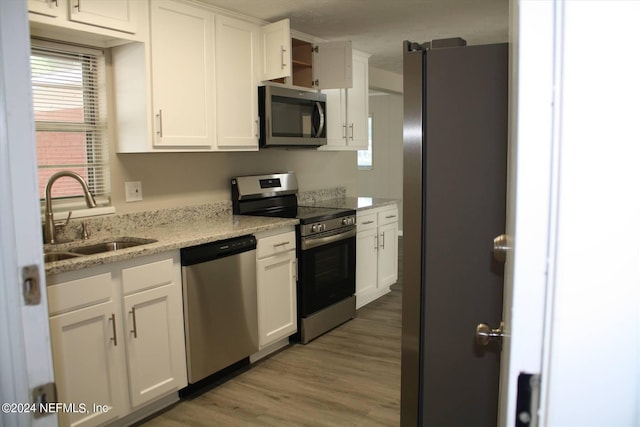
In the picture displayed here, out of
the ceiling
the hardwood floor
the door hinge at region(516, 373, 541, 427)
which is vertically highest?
the ceiling

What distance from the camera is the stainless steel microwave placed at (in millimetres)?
3629

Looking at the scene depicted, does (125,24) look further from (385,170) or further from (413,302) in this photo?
(385,170)

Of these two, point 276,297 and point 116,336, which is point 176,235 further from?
point 276,297

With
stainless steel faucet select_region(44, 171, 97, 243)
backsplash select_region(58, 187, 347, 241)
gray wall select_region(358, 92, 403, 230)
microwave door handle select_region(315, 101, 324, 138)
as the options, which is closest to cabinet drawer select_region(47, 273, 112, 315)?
stainless steel faucet select_region(44, 171, 97, 243)

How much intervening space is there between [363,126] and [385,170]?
11.0ft

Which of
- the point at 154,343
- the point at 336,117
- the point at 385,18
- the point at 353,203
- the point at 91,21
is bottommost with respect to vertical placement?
the point at 154,343

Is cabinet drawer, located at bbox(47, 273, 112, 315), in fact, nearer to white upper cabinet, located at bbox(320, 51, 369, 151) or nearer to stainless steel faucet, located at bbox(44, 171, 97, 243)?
stainless steel faucet, located at bbox(44, 171, 97, 243)

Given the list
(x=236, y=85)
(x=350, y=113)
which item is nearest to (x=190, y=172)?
(x=236, y=85)

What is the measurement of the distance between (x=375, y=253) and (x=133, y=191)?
2.31m

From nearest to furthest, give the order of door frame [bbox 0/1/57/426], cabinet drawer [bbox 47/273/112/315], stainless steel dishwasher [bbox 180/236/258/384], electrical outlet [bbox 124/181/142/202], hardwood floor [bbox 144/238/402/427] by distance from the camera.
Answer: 1. door frame [bbox 0/1/57/426]
2. cabinet drawer [bbox 47/273/112/315]
3. hardwood floor [bbox 144/238/402/427]
4. stainless steel dishwasher [bbox 180/236/258/384]
5. electrical outlet [bbox 124/181/142/202]

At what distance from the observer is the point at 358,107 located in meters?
4.82

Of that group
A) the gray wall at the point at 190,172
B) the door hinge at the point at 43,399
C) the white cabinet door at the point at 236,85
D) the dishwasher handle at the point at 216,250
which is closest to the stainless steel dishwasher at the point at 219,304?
the dishwasher handle at the point at 216,250

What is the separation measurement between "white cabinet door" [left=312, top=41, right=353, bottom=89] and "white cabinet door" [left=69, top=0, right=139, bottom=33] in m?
1.69

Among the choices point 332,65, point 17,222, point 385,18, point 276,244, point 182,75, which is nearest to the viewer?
point 17,222
